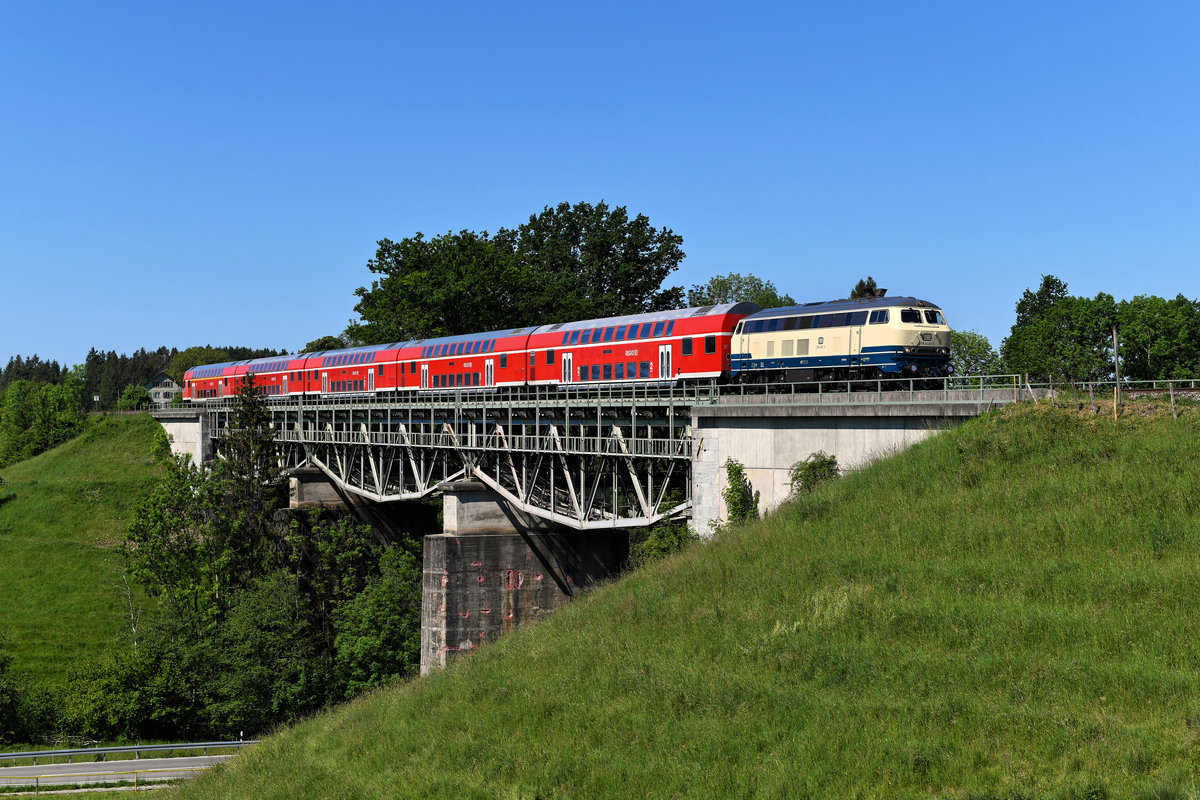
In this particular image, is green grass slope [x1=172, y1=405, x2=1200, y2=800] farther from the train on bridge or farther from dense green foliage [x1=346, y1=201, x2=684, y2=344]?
dense green foliage [x1=346, y1=201, x2=684, y2=344]

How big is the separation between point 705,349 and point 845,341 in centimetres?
702

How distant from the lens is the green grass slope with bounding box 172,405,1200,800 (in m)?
15.7

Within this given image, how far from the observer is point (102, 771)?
40.7m

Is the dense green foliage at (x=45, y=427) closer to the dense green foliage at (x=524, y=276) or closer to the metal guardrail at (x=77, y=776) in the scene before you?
the dense green foliage at (x=524, y=276)

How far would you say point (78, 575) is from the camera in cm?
7056

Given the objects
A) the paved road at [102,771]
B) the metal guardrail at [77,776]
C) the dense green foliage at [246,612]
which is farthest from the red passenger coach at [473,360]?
the metal guardrail at [77,776]

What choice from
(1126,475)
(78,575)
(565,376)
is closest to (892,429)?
(1126,475)

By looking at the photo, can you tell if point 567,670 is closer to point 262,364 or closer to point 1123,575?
point 1123,575

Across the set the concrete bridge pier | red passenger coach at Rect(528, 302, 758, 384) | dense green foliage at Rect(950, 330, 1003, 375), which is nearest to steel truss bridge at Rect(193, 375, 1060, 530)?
red passenger coach at Rect(528, 302, 758, 384)

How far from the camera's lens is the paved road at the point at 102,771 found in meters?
39.2

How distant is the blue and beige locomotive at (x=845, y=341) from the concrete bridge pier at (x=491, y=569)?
45.5ft

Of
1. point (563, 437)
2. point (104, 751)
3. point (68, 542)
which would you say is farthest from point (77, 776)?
point (68, 542)

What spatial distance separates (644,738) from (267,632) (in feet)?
138

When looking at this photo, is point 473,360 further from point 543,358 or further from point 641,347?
point 641,347
